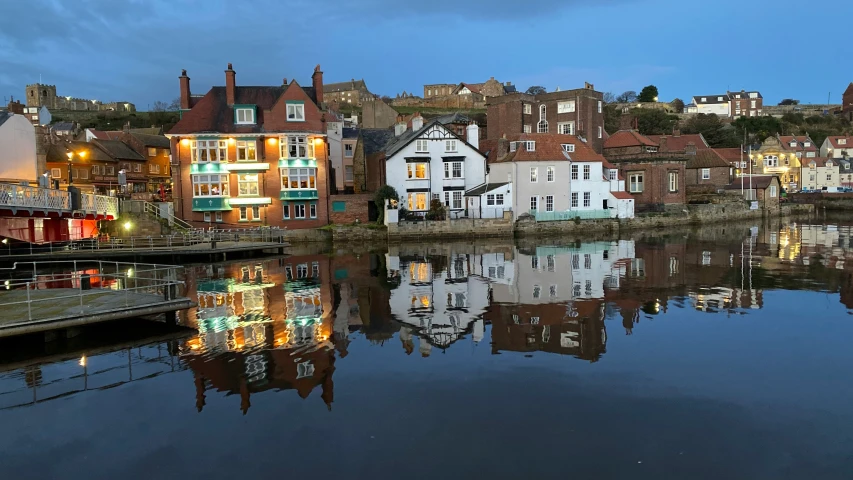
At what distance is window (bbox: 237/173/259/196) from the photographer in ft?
160

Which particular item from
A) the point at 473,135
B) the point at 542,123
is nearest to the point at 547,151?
the point at 473,135

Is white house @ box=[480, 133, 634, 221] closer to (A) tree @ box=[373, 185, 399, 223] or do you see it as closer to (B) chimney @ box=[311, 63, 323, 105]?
(A) tree @ box=[373, 185, 399, 223]

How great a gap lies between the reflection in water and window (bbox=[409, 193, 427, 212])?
13.6 meters

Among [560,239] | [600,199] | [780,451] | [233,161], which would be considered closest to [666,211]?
[600,199]

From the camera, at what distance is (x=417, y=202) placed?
174 feet

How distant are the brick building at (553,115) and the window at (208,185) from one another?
32189 millimetres

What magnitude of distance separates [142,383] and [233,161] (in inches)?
1484

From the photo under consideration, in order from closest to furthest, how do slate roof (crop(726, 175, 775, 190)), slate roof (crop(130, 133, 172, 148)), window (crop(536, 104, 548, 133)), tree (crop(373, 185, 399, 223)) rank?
1. tree (crop(373, 185, 399, 223))
2. window (crop(536, 104, 548, 133))
3. slate roof (crop(130, 133, 172, 148))
4. slate roof (crop(726, 175, 775, 190))

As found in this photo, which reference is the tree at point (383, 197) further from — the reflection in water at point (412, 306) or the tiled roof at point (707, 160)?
the tiled roof at point (707, 160)

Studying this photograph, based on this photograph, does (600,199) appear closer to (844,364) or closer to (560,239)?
(560,239)

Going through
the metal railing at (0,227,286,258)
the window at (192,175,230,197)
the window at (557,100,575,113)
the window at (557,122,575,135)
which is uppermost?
the window at (557,100,575,113)

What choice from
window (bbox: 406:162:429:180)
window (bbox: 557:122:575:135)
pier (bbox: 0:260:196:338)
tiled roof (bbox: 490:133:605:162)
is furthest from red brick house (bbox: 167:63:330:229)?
window (bbox: 557:122:575:135)

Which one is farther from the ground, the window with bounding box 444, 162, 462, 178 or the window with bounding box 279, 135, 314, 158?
the window with bounding box 279, 135, 314, 158

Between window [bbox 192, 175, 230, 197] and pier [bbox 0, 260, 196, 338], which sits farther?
window [bbox 192, 175, 230, 197]
